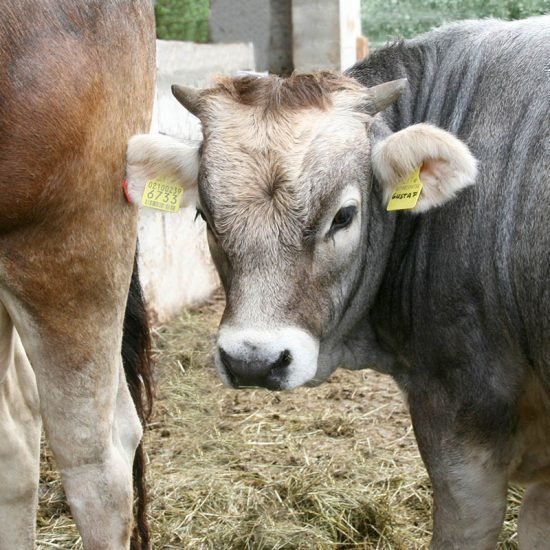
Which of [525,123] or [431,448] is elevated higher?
[525,123]

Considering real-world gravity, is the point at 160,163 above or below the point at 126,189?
above

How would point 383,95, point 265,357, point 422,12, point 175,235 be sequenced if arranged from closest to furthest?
1. point 265,357
2. point 383,95
3. point 175,235
4. point 422,12

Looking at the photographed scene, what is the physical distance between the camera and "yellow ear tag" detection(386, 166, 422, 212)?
2.95 metres

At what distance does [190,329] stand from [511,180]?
4305 millimetres

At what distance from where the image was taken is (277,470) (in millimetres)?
4922

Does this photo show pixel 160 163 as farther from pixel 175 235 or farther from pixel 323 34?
pixel 323 34

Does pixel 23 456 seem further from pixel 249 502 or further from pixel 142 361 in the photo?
pixel 249 502

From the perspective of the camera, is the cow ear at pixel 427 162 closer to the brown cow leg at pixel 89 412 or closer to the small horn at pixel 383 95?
the small horn at pixel 383 95

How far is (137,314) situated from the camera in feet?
13.3

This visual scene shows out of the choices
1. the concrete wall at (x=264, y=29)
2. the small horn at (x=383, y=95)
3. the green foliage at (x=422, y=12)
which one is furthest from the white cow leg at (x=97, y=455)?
the green foliage at (x=422, y=12)

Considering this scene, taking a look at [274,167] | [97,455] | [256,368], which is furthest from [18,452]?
[274,167]

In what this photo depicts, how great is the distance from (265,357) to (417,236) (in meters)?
0.75

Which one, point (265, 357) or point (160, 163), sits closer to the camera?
point (265, 357)


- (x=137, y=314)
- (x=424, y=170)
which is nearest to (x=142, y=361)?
(x=137, y=314)
